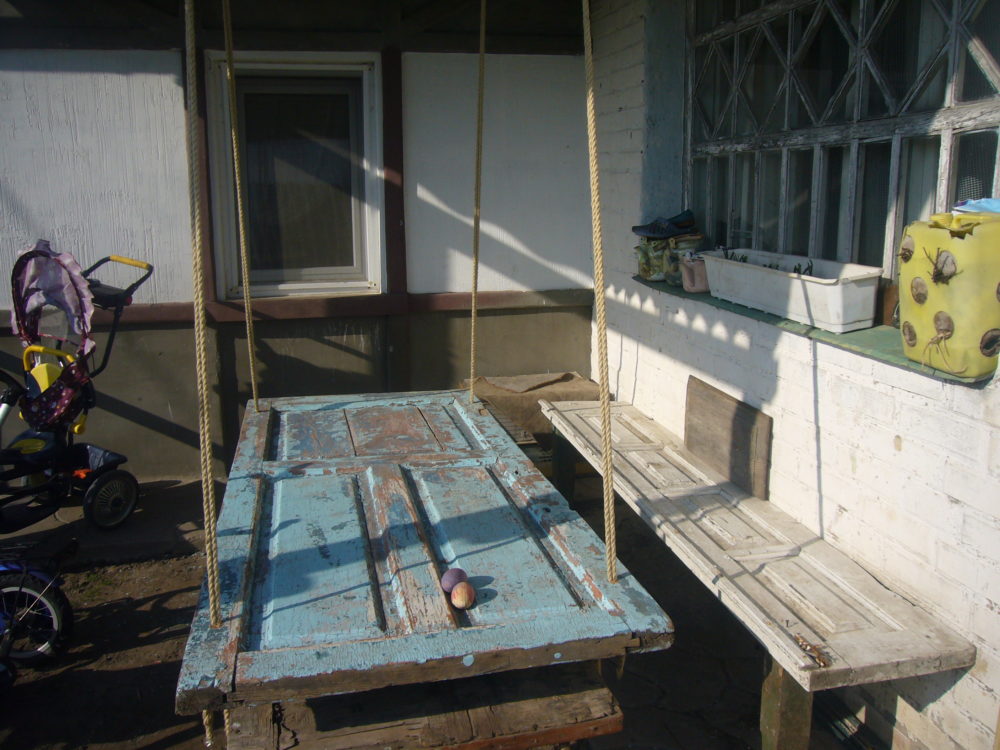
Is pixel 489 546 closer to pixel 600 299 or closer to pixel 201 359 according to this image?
pixel 600 299

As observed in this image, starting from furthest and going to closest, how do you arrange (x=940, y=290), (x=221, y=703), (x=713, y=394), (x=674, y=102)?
(x=674, y=102), (x=713, y=394), (x=940, y=290), (x=221, y=703)

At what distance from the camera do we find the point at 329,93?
18.9 feet

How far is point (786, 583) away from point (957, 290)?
112 cm

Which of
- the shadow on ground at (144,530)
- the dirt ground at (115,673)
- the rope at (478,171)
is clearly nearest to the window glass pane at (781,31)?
the rope at (478,171)

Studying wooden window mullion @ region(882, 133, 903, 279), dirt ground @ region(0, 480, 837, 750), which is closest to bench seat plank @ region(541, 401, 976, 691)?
dirt ground @ region(0, 480, 837, 750)

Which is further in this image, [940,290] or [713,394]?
[713,394]

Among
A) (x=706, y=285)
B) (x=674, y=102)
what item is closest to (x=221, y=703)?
(x=706, y=285)

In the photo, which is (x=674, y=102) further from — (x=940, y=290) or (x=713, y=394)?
(x=940, y=290)

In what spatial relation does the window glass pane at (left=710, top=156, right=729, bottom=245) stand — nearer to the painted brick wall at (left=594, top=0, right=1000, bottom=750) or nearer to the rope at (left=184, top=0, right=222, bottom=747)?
the painted brick wall at (left=594, top=0, right=1000, bottom=750)

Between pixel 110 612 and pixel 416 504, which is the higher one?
pixel 416 504

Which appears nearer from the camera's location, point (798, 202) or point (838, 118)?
point (838, 118)

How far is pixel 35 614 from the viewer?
13.0ft

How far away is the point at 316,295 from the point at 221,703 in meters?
3.88

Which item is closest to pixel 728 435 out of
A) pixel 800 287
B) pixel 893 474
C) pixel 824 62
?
pixel 800 287
